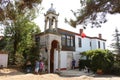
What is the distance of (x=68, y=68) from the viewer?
98.2 ft

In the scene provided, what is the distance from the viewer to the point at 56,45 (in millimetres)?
27578

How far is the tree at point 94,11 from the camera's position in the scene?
10695mm

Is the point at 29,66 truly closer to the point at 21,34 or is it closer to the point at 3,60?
the point at 3,60

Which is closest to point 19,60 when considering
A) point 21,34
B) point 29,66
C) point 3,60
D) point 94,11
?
point 29,66

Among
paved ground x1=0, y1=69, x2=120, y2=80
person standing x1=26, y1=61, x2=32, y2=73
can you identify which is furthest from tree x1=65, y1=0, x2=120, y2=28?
person standing x1=26, y1=61, x2=32, y2=73

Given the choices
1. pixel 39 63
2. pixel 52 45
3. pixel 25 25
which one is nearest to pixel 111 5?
pixel 39 63

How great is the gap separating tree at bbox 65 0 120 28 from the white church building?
13.2 meters

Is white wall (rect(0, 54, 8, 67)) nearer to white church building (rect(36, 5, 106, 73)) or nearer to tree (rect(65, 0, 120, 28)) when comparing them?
white church building (rect(36, 5, 106, 73))

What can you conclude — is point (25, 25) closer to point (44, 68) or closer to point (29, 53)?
point (29, 53)

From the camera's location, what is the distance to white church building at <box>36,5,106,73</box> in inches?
1023

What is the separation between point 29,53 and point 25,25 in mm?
4992

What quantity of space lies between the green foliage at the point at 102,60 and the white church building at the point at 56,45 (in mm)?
5009

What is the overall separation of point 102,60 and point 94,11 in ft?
48.8

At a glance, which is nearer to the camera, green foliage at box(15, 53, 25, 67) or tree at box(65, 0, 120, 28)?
tree at box(65, 0, 120, 28)
